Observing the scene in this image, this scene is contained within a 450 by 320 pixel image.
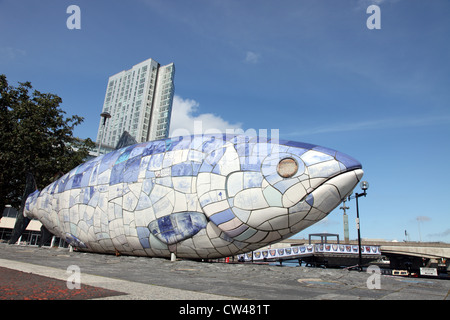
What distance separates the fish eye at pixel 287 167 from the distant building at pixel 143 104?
267ft

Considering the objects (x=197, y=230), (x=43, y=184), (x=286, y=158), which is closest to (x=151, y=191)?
(x=197, y=230)

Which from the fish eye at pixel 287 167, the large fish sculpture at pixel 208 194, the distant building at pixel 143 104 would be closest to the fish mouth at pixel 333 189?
the large fish sculpture at pixel 208 194

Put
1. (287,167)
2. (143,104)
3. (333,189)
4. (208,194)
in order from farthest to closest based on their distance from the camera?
(143,104) < (208,194) < (287,167) < (333,189)

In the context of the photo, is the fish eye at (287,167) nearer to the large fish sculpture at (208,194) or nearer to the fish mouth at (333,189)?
the large fish sculpture at (208,194)

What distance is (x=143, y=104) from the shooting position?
92.2 meters

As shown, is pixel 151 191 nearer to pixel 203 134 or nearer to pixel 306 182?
pixel 203 134

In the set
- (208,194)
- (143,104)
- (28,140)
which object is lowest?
(208,194)

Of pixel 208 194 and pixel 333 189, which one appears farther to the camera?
pixel 208 194

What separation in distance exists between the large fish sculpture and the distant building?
7743cm

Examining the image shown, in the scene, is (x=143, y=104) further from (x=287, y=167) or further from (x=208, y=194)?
(x=287, y=167)

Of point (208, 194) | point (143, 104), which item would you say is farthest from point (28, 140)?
point (143, 104)

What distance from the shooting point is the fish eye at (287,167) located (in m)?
8.15

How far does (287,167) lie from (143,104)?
294 ft

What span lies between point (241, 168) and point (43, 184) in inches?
842
